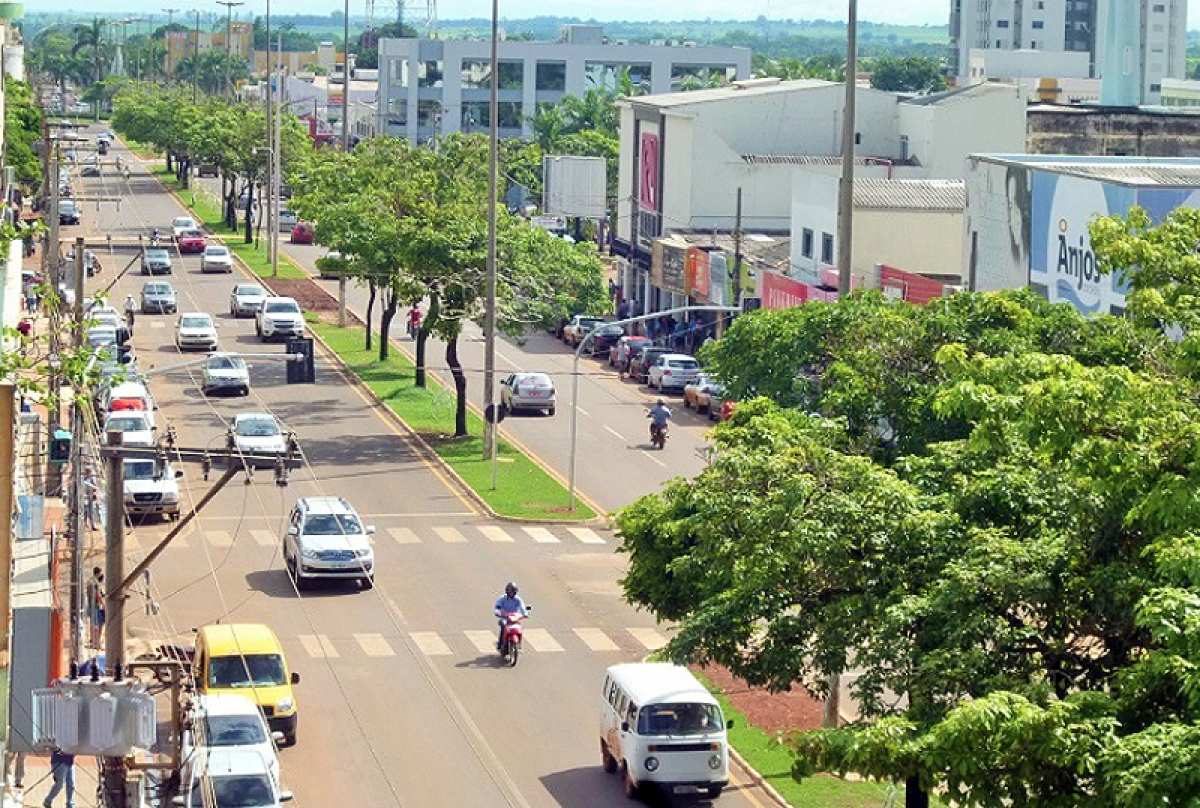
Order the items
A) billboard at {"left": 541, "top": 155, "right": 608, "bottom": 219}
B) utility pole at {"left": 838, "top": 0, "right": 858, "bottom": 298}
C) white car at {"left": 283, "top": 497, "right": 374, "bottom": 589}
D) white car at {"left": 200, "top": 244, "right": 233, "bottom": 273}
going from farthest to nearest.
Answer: billboard at {"left": 541, "top": 155, "right": 608, "bottom": 219} → white car at {"left": 200, "top": 244, "right": 233, "bottom": 273} → white car at {"left": 283, "top": 497, "right": 374, "bottom": 589} → utility pole at {"left": 838, "top": 0, "right": 858, "bottom": 298}

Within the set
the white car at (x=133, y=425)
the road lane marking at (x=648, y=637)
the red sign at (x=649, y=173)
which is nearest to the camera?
the road lane marking at (x=648, y=637)

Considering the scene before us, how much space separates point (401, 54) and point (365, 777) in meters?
135

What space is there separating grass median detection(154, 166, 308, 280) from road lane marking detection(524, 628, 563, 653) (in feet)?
206

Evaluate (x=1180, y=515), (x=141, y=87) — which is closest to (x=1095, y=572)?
(x=1180, y=515)

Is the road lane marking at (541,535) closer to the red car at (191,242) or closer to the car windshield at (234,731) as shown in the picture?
the car windshield at (234,731)

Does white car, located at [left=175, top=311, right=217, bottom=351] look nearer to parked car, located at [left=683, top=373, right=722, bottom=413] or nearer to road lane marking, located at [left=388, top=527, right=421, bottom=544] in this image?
parked car, located at [left=683, top=373, right=722, bottom=413]

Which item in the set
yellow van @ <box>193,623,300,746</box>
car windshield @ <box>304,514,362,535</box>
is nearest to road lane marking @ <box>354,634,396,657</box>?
car windshield @ <box>304,514,362,535</box>

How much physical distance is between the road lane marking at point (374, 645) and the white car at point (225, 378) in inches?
1086

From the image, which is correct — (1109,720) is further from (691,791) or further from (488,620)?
(488,620)

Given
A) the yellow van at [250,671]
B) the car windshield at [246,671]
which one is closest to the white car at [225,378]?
the yellow van at [250,671]

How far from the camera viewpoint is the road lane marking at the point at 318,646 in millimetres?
40469

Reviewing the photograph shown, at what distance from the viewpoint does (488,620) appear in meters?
43.5

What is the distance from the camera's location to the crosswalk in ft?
134

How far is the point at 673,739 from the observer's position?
31.5m
